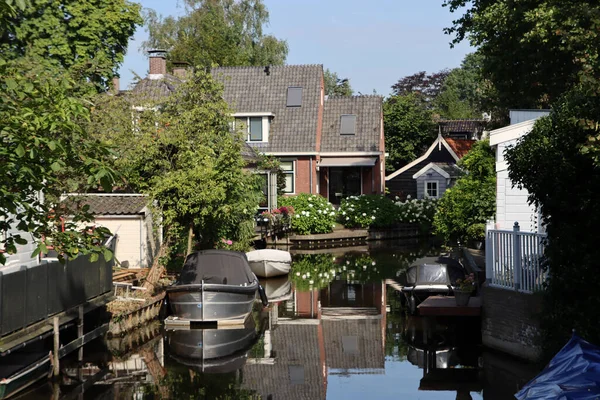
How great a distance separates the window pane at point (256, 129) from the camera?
53281 mm

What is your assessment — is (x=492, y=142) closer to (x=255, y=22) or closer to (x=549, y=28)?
(x=549, y=28)

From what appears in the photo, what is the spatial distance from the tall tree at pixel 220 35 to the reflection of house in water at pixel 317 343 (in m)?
40.9

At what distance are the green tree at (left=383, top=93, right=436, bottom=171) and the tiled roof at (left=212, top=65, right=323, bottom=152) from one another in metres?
12.6

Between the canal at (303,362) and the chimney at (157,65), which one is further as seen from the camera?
the chimney at (157,65)

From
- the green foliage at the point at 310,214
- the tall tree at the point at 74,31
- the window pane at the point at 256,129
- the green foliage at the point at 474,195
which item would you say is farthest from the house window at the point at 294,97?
the green foliage at the point at 474,195

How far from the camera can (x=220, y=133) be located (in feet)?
89.5

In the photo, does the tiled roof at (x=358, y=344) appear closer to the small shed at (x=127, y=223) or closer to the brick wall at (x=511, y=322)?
the brick wall at (x=511, y=322)

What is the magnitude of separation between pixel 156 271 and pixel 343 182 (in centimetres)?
3421

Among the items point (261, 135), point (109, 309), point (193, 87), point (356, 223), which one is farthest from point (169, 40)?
point (109, 309)

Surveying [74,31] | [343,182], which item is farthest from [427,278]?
[343,182]

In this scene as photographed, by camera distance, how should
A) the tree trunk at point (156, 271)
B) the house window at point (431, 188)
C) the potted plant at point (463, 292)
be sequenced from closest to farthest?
the potted plant at point (463, 292)
the tree trunk at point (156, 271)
the house window at point (431, 188)

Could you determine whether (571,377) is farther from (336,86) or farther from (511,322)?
(336,86)

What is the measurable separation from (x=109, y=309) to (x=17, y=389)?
6.35 meters

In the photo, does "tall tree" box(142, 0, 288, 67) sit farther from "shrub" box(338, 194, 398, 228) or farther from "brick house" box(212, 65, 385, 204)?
"shrub" box(338, 194, 398, 228)
